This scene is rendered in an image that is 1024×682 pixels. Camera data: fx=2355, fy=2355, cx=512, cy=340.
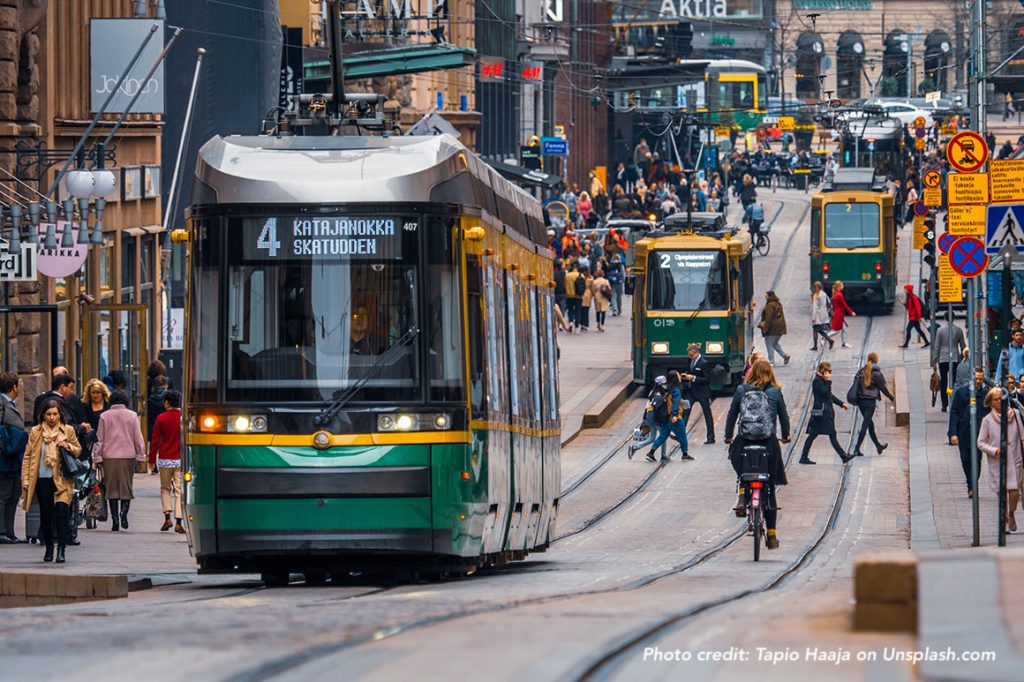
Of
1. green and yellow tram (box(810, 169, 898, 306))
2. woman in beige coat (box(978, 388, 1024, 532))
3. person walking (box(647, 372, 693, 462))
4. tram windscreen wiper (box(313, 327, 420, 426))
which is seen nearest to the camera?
tram windscreen wiper (box(313, 327, 420, 426))

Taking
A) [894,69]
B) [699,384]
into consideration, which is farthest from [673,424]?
[894,69]

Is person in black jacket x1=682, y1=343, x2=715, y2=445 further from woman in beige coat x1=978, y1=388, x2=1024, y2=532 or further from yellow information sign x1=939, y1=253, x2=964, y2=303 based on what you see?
woman in beige coat x1=978, y1=388, x2=1024, y2=532

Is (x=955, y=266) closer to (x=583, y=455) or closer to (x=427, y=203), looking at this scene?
(x=427, y=203)

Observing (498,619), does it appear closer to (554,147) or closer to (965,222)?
(965,222)

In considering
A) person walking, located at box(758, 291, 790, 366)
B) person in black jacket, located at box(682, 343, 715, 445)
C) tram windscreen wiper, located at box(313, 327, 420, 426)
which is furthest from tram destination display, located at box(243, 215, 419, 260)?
person walking, located at box(758, 291, 790, 366)

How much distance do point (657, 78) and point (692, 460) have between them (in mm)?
63233

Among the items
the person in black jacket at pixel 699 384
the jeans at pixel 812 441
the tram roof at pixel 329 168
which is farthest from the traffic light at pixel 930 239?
the tram roof at pixel 329 168

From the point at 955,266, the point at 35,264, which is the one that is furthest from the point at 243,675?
the point at 35,264

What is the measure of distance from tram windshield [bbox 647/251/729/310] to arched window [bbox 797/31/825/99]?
9717 cm

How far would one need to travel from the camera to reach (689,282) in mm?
41531

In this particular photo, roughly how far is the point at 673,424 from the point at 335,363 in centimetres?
1976

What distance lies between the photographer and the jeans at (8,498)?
20375mm

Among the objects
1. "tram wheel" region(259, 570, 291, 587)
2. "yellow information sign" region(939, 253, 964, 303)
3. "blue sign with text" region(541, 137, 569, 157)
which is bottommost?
"tram wheel" region(259, 570, 291, 587)

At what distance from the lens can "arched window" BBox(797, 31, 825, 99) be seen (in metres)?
139
